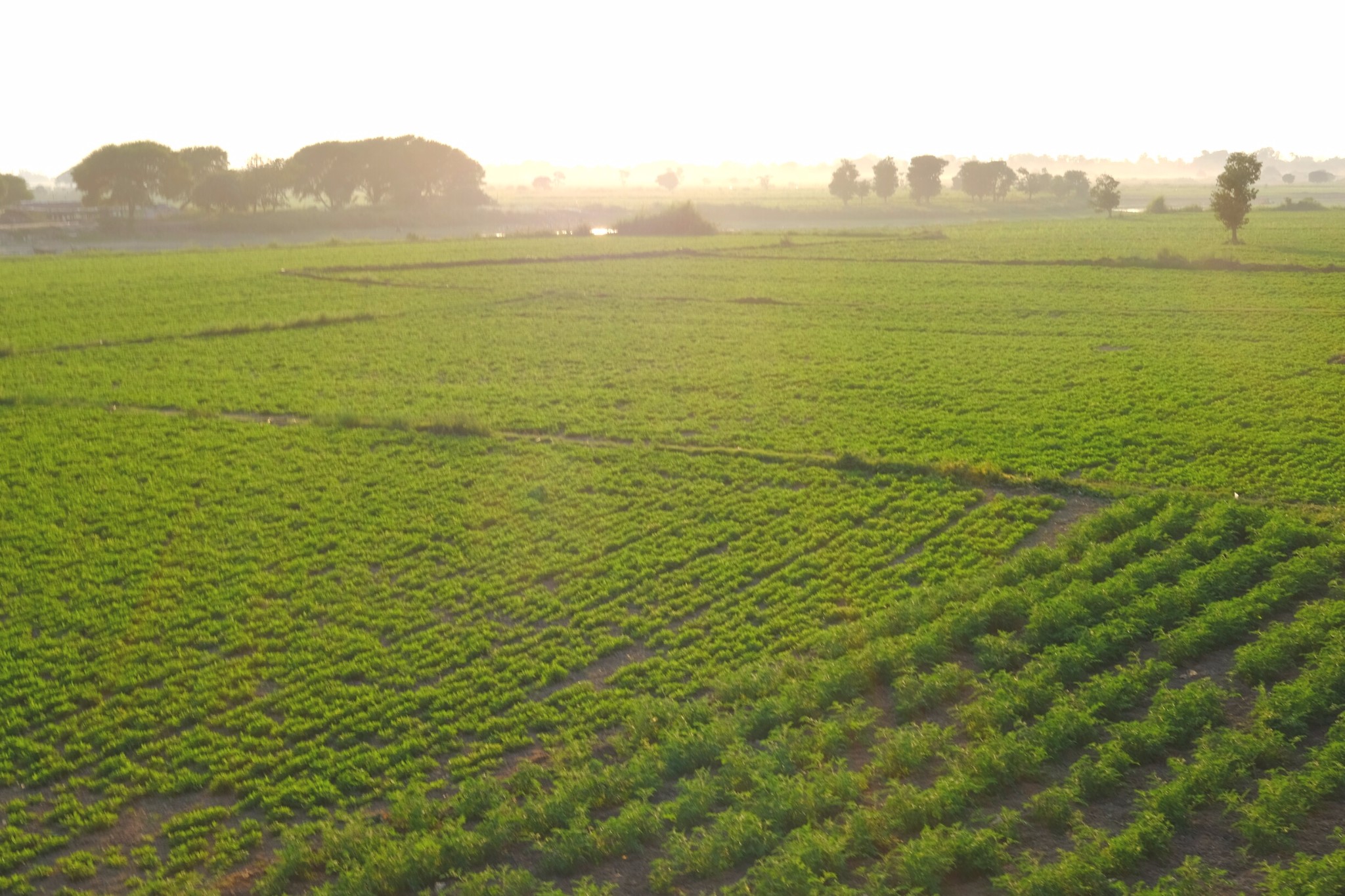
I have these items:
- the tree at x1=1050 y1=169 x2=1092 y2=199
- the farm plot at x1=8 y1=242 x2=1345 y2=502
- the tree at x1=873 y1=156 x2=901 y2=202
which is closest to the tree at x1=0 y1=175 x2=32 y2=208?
the farm plot at x1=8 y1=242 x2=1345 y2=502

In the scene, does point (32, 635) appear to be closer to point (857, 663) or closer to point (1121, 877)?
point (857, 663)

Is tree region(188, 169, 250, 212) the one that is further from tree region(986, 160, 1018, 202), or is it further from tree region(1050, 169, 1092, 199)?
tree region(1050, 169, 1092, 199)

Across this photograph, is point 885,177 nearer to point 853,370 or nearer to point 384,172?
point 384,172

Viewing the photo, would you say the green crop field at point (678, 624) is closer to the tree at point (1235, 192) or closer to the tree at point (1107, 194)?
the tree at point (1235, 192)

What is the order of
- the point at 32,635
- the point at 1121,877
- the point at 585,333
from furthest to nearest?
the point at 585,333 → the point at 32,635 → the point at 1121,877

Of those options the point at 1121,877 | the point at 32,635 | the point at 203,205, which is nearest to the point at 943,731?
the point at 1121,877

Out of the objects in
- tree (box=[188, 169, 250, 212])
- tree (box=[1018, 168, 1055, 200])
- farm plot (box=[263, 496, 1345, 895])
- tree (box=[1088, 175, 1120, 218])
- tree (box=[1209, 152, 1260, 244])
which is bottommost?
farm plot (box=[263, 496, 1345, 895])
